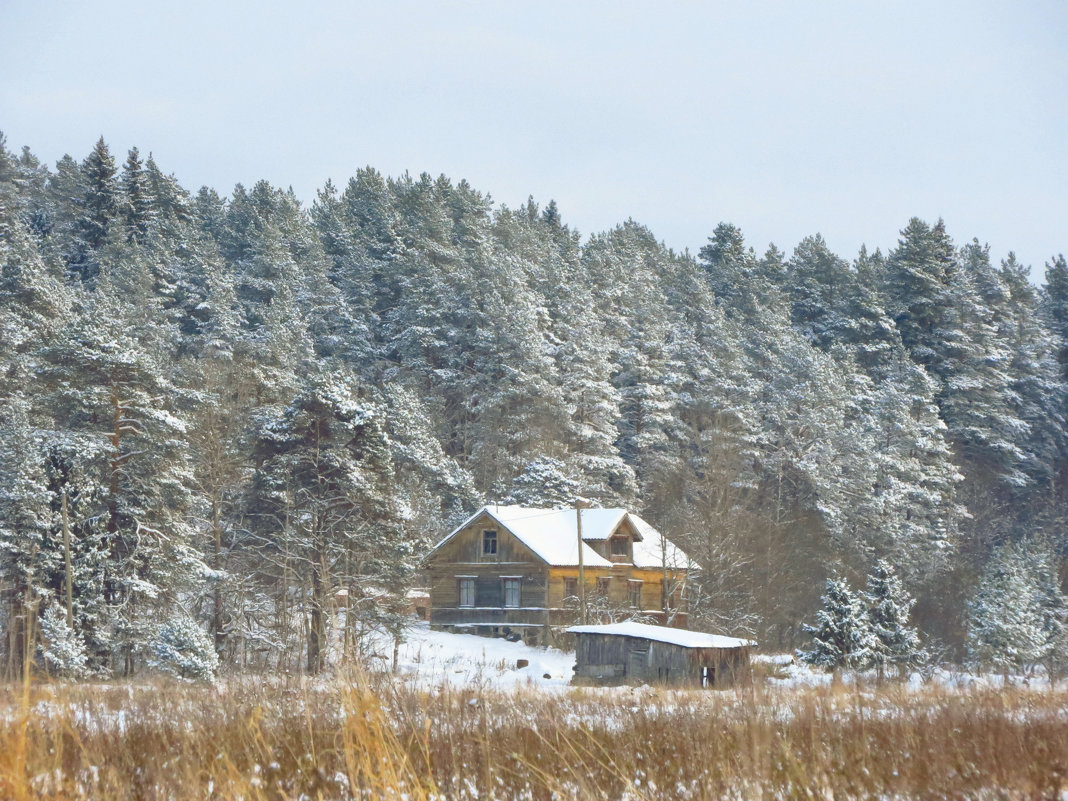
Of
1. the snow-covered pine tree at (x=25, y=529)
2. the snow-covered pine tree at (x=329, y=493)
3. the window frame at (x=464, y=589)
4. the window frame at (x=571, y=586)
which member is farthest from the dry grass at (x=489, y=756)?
the window frame at (x=464, y=589)

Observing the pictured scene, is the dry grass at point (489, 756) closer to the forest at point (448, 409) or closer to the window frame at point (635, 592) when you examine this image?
the forest at point (448, 409)

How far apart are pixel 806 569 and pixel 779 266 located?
39519mm

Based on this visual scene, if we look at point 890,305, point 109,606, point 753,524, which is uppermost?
point 890,305

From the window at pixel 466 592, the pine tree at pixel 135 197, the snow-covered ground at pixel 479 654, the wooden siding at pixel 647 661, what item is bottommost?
the snow-covered ground at pixel 479 654

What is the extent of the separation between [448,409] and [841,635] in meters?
33.5

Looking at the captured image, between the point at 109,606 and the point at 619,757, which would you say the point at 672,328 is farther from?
the point at 619,757

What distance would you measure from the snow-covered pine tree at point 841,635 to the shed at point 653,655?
3217mm

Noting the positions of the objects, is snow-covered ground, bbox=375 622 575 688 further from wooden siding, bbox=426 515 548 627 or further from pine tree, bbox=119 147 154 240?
pine tree, bbox=119 147 154 240

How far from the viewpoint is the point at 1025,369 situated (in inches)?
2768

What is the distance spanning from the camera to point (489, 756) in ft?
22.4

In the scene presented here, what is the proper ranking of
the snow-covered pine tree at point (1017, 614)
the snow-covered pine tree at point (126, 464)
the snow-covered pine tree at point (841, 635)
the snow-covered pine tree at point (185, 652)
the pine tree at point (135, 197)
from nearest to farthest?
1. the snow-covered pine tree at point (185, 652)
2. the snow-covered pine tree at point (126, 464)
3. the snow-covered pine tree at point (841, 635)
4. the snow-covered pine tree at point (1017, 614)
5. the pine tree at point (135, 197)

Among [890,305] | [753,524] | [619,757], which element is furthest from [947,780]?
[890,305]

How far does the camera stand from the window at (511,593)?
47.8 metres

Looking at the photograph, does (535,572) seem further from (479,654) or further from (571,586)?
(479,654)
